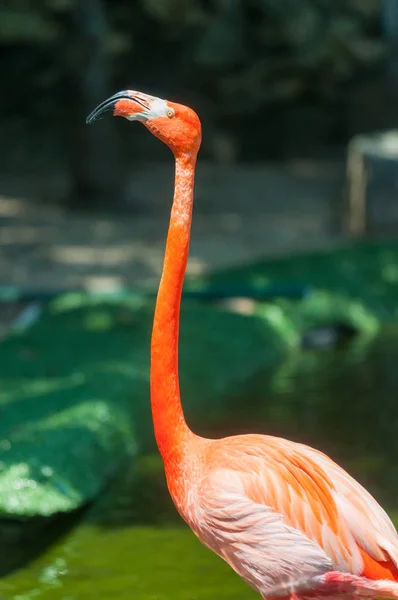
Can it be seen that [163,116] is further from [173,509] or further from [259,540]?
[173,509]

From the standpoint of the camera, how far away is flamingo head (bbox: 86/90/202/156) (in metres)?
3.67

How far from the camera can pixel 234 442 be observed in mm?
3957

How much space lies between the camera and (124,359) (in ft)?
25.9

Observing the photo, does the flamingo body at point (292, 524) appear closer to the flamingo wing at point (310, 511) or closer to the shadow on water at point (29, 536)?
the flamingo wing at point (310, 511)

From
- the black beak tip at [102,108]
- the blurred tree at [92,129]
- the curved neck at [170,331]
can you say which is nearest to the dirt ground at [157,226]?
the blurred tree at [92,129]

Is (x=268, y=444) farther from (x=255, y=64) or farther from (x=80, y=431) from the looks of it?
(x=255, y=64)

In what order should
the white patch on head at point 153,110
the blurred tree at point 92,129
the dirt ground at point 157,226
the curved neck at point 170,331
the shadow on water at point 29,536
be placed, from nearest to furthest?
the white patch on head at point 153,110, the curved neck at point 170,331, the shadow on water at point 29,536, the dirt ground at point 157,226, the blurred tree at point 92,129

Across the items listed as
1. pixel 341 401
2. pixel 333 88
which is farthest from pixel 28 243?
pixel 333 88

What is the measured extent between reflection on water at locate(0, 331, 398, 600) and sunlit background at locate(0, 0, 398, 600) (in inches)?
0.6

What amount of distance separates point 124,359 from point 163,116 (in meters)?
4.25

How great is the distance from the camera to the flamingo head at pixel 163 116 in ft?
12.0

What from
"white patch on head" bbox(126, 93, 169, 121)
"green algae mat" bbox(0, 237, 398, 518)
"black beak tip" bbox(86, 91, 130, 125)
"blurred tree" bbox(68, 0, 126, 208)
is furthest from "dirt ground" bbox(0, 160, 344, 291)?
"black beak tip" bbox(86, 91, 130, 125)

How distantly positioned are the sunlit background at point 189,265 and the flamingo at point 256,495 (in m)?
1.31

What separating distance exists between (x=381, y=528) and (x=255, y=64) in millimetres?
14733
